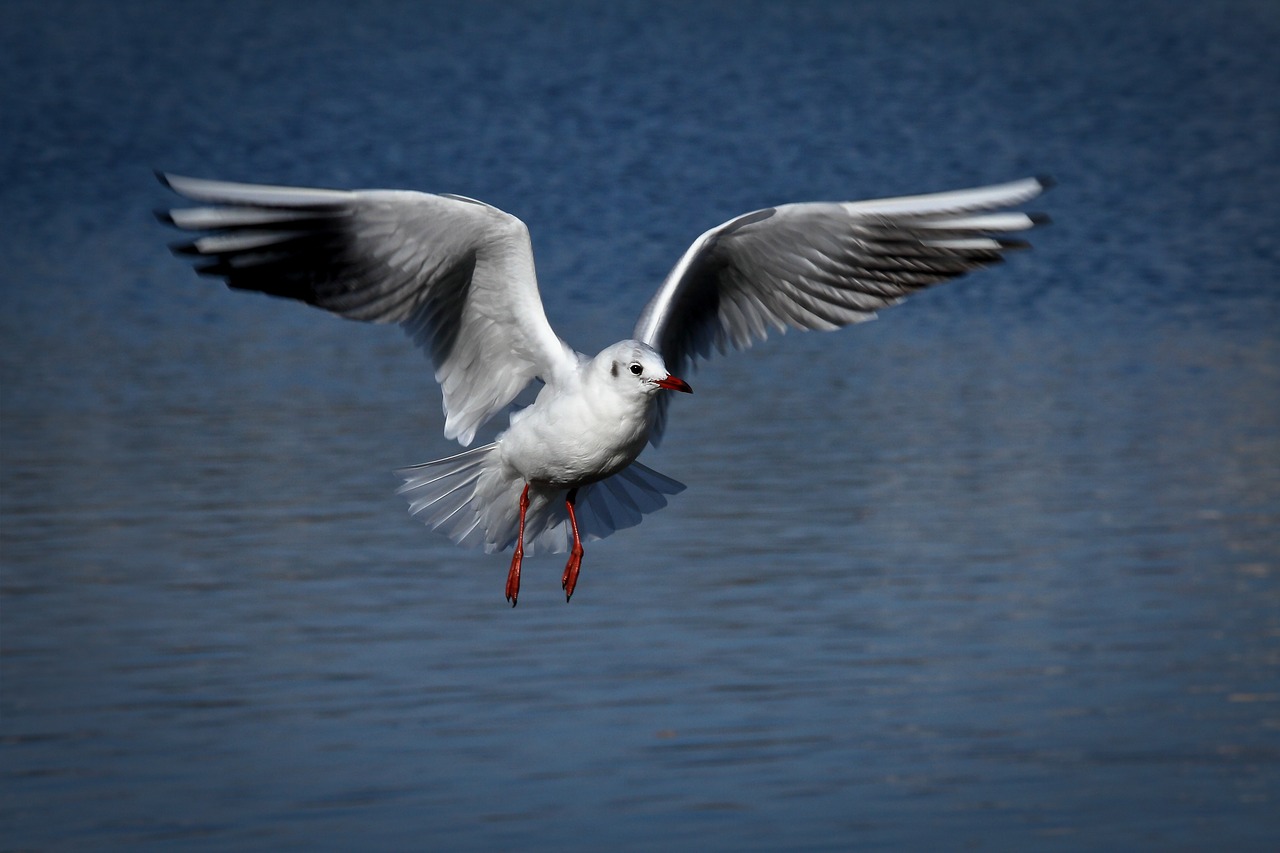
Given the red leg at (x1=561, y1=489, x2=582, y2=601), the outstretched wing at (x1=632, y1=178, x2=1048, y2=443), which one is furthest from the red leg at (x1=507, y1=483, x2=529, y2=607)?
the outstretched wing at (x1=632, y1=178, x2=1048, y2=443)

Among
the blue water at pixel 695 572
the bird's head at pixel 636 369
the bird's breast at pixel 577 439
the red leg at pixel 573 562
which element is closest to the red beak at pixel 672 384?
the bird's head at pixel 636 369

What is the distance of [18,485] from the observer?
11594 mm

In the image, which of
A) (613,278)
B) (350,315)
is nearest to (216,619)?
(350,315)

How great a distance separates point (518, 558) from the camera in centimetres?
715

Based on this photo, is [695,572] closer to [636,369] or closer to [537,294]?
[537,294]

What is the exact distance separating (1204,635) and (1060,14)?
29.1 metres

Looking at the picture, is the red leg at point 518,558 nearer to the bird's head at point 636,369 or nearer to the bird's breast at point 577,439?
the bird's breast at point 577,439

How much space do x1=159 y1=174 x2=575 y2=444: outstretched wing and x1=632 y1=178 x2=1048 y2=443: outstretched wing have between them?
0.49 m

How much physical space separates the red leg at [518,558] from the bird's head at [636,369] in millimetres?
821

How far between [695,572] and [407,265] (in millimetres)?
3312

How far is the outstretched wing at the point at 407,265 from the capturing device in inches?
260

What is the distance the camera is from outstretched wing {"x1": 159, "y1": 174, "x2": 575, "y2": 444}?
6.61m

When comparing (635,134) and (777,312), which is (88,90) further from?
(777,312)

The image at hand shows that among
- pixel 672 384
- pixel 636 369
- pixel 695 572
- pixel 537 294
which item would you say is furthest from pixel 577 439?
pixel 695 572
